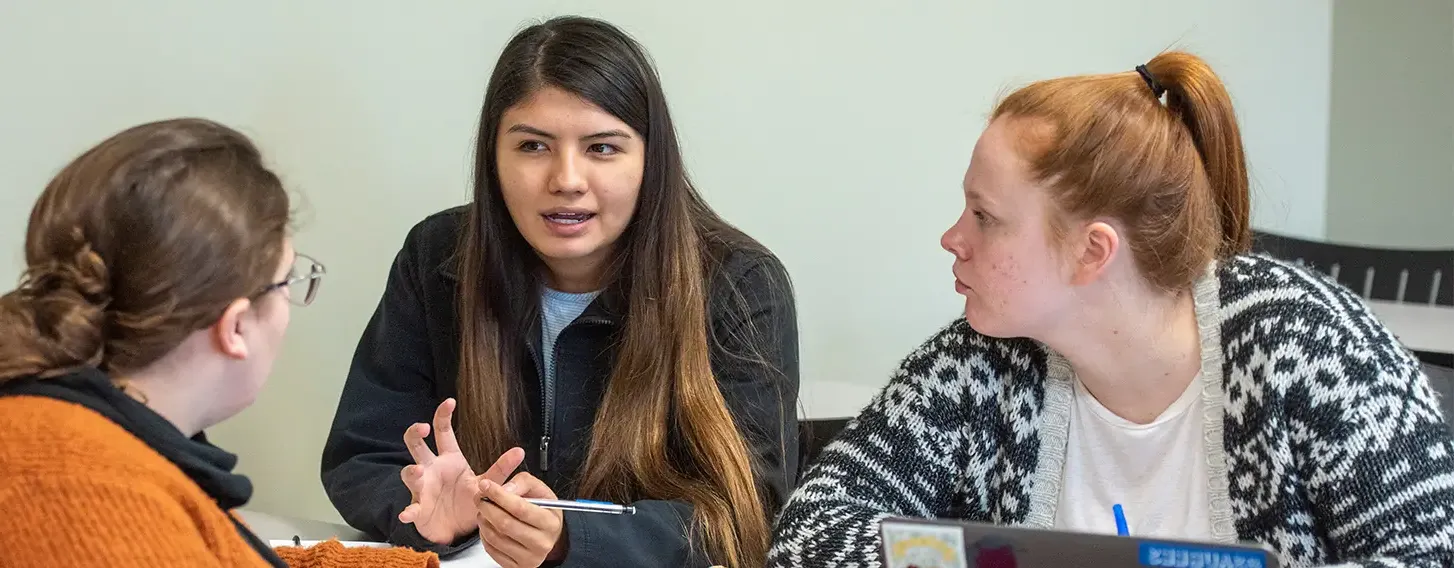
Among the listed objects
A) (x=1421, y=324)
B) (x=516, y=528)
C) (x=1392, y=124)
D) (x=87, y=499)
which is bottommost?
(x=1421, y=324)

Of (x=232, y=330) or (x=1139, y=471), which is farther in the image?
(x=1139, y=471)

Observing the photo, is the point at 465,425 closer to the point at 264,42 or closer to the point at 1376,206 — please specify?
the point at 264,42

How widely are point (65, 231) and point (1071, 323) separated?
3.09 feet

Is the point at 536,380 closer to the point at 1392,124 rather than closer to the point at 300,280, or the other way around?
the point at 300,280

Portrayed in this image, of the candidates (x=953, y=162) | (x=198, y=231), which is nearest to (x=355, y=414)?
(x=198, y=231)

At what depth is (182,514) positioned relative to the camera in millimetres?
892

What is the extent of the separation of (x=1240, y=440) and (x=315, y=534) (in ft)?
3.53

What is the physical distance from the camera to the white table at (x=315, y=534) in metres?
1.50

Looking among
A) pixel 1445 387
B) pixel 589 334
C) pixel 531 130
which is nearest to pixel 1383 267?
pixel 1445 387

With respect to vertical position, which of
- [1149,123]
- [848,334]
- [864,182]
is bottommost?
[848,334]

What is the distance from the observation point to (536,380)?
1.75 m

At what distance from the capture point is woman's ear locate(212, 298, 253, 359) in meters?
0.97

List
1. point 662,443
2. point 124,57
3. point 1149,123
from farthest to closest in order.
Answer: point 124,57 → point 662,443 → point 1149,123

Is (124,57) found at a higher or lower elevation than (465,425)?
higher
